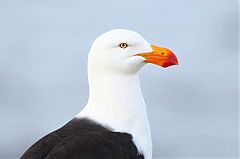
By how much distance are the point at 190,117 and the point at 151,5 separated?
5.28m

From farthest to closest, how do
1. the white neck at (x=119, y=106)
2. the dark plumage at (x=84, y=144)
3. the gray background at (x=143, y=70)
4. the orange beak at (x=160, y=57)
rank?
the gray background at (x=143, y=70) → the orange beak at (x=160, y=57) → the white neck at (x=119, y=106) → the dark plumage at (x=84, y=144)

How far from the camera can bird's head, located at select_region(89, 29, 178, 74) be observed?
20.2ft

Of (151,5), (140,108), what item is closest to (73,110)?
(140,108)

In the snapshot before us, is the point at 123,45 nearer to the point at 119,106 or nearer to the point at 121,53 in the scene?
the point at 121,53

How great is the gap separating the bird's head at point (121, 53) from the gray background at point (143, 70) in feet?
10.5

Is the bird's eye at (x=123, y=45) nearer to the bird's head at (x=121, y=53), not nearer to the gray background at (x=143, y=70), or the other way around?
the bird's head at (x=121, y=53)

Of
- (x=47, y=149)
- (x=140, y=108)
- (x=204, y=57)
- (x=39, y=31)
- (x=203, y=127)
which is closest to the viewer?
(x=47, y=149)

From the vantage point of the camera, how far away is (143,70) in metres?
11.7

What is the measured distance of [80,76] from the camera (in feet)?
39.0

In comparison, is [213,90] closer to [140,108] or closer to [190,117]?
[190,117]

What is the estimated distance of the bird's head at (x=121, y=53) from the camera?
617 centimetres

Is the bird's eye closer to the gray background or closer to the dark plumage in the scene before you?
the dark plumage

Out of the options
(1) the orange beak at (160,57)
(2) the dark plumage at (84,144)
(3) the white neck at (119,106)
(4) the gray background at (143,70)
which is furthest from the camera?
(4) the gray background at (143,70)

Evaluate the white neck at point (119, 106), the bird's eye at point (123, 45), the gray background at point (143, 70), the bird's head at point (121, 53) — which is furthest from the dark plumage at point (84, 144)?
the gray background at point (143, 70)
